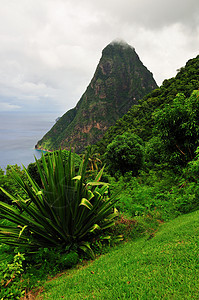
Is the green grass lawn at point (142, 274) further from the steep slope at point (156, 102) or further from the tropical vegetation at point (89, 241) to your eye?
the steep slope at point (156, 102)

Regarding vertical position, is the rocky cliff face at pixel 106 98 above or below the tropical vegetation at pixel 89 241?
above

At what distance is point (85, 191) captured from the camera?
10.3 feet

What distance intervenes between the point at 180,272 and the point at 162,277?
207mm

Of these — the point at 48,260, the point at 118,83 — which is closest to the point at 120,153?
the point at 48,260

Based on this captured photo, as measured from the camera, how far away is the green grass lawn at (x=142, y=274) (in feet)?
5.68

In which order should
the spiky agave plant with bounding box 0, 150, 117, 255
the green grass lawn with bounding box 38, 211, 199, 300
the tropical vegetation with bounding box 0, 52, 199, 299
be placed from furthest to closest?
the spiky agave plant with bounding box 0, 150, 117, 255, the tropical vegetation with bounding box 0, 52, 199, 299, the green grass lawn with bounding box 38, 211, 199, 300

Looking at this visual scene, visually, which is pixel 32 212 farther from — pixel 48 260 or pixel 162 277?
pixel 162 277

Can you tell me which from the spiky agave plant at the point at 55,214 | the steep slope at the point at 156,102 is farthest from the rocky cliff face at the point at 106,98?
the spiky agave plant at the point at 55,214

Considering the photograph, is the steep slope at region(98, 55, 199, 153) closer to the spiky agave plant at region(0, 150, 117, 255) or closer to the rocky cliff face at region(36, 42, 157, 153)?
the spiky agave plant at region(0, 150, 117, 255)

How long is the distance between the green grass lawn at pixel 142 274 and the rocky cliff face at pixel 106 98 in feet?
→ 294

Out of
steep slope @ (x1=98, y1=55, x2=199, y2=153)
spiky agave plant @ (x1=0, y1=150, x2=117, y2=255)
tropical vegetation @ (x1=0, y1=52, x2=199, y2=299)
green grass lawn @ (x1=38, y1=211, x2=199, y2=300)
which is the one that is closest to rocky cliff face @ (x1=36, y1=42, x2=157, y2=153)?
steep slope @ (x1=98, y1=55, x2=199, y2=153)

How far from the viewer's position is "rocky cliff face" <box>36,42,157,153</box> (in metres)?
97.9

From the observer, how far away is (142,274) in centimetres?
202

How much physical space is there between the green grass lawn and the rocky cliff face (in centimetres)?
8948
